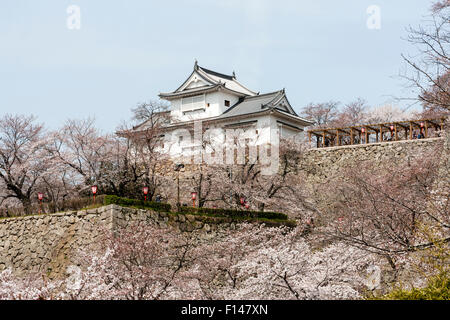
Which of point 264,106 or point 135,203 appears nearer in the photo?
point 135,203

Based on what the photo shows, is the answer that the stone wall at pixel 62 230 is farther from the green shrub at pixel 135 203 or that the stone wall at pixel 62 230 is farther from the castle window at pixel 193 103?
the castle window at pixel 193 103

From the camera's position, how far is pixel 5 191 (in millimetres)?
26938

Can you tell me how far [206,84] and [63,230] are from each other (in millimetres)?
16967

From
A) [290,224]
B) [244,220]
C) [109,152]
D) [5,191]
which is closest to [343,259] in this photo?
[244,220]

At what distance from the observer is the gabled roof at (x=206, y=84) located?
3278cm

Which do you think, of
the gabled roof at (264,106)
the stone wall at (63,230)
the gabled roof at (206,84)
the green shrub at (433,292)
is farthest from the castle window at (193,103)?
the green shrub at (433,292)

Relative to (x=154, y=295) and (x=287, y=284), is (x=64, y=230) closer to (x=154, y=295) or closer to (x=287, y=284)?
(x=154, y=295)

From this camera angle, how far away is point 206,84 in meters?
33.3

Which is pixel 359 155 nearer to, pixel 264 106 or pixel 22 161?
pixel 264 106

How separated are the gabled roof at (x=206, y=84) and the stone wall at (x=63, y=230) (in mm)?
14520

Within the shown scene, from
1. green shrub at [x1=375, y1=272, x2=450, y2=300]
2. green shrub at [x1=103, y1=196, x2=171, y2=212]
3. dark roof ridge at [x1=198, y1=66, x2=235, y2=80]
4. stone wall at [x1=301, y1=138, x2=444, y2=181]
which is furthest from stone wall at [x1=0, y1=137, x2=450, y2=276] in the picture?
dark roof ridge at [x1=198, y1=66, x2=235, y2=80]

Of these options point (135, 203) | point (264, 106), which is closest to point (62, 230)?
point (135, 203)

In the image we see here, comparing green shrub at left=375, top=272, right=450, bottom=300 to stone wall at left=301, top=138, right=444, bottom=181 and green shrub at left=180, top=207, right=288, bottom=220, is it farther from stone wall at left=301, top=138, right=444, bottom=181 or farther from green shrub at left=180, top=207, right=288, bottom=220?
stone wall at left=301, top=138, right=444, bottom=181

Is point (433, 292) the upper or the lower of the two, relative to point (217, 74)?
lower
